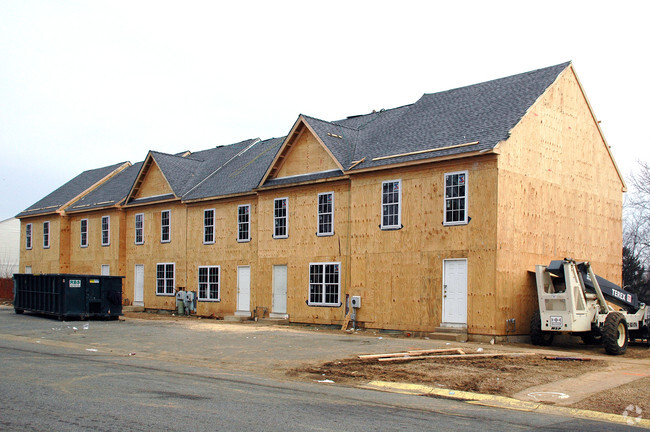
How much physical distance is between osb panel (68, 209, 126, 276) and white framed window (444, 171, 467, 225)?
23663 mm

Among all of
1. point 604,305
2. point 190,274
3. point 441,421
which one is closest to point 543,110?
point 604,305

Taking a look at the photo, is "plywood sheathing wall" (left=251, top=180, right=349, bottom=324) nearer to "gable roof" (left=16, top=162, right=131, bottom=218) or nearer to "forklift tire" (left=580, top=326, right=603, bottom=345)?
"forklift tire" (left=580, top=326, right=603, bottom=345)

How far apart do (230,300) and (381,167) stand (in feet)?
39.2

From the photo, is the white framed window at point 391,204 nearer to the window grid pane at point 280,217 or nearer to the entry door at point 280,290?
the window grid pane at point 280,217

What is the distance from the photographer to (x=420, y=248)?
22.2 m

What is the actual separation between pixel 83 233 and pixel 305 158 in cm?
2158

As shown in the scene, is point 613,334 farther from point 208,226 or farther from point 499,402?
point 208,226

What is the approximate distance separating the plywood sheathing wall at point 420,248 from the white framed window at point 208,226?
10.7 m

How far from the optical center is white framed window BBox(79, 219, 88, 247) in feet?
137

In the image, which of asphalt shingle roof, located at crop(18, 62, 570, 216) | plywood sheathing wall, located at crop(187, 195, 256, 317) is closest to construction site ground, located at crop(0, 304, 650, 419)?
plywood sheathing wall, located at crop(187, 195, 256, 317)

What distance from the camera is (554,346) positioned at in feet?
65.9

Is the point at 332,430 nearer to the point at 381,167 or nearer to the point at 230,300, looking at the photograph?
the point at 381,167

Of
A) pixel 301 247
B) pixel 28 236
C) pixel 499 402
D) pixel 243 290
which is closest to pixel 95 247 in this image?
pixel 28 236

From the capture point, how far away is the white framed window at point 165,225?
3544 centimetres
